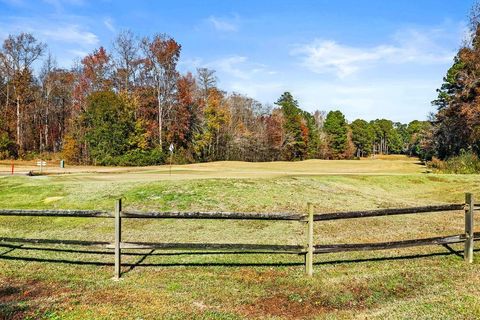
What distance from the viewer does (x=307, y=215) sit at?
888cm

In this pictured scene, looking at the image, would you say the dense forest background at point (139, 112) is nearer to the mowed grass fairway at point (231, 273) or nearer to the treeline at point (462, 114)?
the treeline at point (462, 114)

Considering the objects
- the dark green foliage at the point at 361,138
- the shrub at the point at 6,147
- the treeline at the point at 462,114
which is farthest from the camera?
the dark green foliage at the point at 361,138

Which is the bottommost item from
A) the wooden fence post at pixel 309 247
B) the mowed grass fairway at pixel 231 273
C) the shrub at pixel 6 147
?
the mowed grass fairway at pixel 231 273

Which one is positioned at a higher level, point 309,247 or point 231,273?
point 309,247

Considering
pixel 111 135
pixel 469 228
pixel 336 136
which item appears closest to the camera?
pixel 469 228

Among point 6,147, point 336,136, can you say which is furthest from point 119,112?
point 336,136

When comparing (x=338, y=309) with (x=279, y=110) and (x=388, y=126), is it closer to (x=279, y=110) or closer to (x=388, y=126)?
(x=279, y=110)

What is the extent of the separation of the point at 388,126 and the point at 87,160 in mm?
139556

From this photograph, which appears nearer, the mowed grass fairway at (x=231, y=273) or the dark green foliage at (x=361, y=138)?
the mowed grass fairway at (x=231, y=273)

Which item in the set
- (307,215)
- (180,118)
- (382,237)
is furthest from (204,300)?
(180,118)

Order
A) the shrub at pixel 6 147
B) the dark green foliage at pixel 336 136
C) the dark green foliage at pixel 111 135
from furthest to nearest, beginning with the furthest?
the dark green foliage at pixel 336 136, the shrub at pixel 6 147, the dark green foliage at pixel 111 135

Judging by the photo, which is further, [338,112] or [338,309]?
[338,112]

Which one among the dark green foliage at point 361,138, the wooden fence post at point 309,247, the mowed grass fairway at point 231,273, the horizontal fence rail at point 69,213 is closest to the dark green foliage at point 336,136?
the dark green foliage at point 361,138

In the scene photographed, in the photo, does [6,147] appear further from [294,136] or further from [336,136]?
[336,136]
